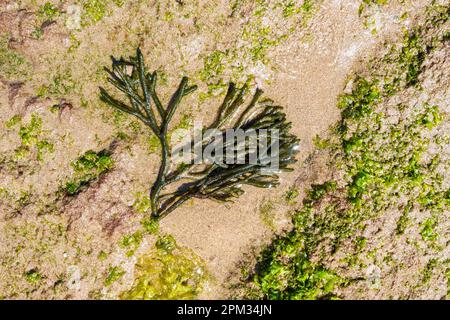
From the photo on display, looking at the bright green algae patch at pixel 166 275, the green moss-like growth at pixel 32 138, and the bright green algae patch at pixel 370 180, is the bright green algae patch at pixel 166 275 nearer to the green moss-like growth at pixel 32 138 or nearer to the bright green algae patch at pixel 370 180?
the bright green algae patch at pixel 370 180

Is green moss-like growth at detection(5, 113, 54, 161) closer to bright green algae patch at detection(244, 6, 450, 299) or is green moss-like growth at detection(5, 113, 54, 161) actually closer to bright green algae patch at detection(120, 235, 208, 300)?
bright green algae patch at detection(120, 235, 208, 300)

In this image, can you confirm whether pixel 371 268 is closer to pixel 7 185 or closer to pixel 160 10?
pixel 160 10

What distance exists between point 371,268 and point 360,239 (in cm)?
46

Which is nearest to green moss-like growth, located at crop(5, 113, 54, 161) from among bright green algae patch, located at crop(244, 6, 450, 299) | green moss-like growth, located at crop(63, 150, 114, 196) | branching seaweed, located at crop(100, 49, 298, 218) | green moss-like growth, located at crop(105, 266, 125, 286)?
green moss-like growth, located at crop(63, 150, 114, 196)

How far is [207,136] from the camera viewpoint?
203 inches

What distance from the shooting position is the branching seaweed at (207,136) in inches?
195

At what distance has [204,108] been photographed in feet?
17.0

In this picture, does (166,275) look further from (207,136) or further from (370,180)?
(370,180)

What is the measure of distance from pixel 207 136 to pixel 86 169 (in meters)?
1.80

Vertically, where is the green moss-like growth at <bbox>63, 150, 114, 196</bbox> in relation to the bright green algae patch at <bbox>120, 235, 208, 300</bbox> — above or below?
above

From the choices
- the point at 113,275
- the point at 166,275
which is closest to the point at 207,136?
the point at 166,275

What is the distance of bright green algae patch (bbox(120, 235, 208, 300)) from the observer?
5105mm

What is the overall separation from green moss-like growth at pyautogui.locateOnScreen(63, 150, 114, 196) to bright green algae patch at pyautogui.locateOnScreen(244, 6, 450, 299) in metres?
2.75

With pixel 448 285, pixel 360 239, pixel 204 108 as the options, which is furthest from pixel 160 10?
pixel 448 285
